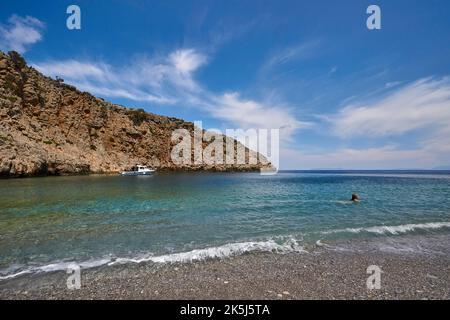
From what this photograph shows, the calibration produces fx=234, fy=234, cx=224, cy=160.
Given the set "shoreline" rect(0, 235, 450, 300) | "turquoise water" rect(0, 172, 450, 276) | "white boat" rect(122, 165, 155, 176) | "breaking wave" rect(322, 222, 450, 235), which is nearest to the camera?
"shoreline" rect(0, 235, 450, 300)

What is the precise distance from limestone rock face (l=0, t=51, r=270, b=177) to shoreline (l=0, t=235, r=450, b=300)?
59.4 meters

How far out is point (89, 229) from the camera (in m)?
12.6

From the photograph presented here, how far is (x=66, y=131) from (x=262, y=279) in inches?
3549

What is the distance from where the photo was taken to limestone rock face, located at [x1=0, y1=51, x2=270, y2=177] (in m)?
58.2

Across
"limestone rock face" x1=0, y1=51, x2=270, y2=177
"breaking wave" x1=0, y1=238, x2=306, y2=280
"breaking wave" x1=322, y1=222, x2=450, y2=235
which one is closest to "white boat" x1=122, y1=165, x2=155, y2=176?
"limestone rock face" x1=0, y1=51, x2=270, y2=177

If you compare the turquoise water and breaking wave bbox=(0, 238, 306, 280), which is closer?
breaking wave bbox=(0, 238, 306, 280)

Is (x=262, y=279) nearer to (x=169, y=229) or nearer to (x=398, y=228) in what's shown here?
(x=169, y=229)

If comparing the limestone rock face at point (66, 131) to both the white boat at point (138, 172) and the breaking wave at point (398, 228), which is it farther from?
the breaking wave at point (398, 228)

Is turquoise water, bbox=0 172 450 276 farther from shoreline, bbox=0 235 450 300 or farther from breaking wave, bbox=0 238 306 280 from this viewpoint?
shoreline, bbox=0 235 450 300

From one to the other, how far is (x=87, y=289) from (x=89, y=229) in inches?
285

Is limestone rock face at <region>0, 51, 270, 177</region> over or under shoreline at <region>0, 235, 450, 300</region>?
over

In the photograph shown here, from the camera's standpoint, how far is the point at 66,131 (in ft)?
256

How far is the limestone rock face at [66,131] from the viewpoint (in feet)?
191
